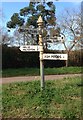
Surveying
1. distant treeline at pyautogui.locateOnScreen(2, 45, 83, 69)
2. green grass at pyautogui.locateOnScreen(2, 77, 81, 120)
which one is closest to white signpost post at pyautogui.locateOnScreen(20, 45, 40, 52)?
green grass at pyautogui.locateOnScreen(2, 77, 81, 120)

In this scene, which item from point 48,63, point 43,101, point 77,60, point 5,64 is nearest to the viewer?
point 43,101

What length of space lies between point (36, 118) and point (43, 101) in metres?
0.82

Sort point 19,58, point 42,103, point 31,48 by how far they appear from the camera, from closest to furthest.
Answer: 1. point 42,103
2. point 31,48
3. point 19,58

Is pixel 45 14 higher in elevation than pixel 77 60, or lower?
higher

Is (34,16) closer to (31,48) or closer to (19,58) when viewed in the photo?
(19,58)

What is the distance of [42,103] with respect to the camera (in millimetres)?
7785

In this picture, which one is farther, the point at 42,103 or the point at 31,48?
the point at 31,48

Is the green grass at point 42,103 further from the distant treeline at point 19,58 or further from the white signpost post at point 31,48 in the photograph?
the distant treeline at point 19,58

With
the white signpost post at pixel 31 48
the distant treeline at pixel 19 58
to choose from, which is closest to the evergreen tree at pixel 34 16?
the distant treeline at pixel 19 58

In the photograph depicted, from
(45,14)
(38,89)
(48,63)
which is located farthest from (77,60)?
(38,89)

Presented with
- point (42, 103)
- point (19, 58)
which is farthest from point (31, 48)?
point (19, 58)

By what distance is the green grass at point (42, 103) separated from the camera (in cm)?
726

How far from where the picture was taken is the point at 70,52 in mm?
33688

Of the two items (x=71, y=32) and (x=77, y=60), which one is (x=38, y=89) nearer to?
(x=77, y=60)
